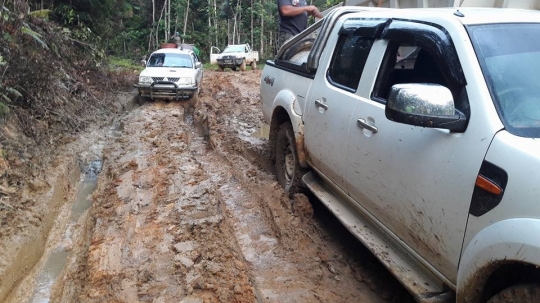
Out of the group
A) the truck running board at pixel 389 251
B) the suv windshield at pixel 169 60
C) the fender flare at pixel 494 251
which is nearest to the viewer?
the fender flare at pixel 494 251

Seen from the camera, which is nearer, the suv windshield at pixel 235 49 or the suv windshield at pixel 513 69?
the suv windshield at pixel 513 69

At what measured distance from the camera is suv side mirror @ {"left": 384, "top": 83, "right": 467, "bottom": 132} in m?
2.16

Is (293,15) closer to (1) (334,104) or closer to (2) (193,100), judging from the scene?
(1) (334,104)

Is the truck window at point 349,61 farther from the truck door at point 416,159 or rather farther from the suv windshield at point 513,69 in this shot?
the suv windshield at point 513,69

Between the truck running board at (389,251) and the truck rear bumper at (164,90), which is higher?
the truck rear bumper at (164,90)

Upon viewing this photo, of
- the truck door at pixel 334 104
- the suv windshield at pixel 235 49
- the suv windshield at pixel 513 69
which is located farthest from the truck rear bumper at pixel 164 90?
the suv windshield at pixel 235 49

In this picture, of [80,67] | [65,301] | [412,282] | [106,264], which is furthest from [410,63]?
[80,67]

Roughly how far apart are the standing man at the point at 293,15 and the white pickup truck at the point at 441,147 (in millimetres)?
2276

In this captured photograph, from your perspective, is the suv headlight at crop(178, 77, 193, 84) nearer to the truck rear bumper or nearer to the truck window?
the truck rear bumper

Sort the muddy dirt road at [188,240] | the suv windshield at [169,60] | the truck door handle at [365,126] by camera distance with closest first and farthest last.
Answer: the truck door handle at [365,126] < the muddy dirt road at [188,240] < the suv windshield at [169,60]

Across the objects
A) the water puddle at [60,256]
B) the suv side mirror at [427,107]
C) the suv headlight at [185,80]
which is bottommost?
the water puddle at [60,256]

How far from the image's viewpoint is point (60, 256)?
14.5ft

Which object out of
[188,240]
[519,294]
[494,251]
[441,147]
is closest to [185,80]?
[188,240]

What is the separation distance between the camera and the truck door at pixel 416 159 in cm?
222
